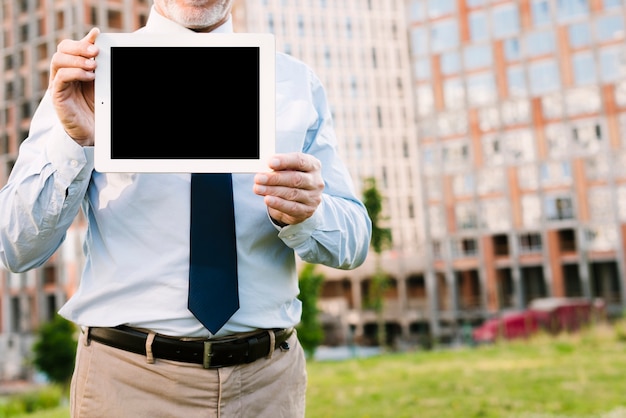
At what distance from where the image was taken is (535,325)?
3042cm

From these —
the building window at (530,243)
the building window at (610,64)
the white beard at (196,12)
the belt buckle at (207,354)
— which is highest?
the building window at (610,64)

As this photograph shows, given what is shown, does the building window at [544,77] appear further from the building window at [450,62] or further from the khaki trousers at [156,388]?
the khaki trousers at [156,388]

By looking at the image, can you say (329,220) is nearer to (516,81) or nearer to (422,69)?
(516,81)

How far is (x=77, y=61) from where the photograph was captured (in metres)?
1.58

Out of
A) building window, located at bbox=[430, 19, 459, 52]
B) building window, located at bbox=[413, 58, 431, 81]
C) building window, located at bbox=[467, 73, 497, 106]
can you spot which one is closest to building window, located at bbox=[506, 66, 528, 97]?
building window, located at bbox=[467, 73, 497, 106]

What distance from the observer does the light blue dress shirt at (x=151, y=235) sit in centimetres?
170

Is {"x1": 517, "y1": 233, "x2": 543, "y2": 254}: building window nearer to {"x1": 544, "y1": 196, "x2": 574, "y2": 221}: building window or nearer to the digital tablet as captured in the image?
{"x1": 544, "y1": 196, "x2": 574, "y2": 221}: building window

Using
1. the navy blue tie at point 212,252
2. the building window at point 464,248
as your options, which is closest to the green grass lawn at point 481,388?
the navy blue tie at point 212,252

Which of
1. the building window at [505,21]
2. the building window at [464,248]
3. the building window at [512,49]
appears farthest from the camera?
the building window at [464,248]

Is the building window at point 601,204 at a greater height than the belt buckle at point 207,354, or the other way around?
the building window at point 601,204

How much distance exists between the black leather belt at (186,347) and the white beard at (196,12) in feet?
2.97

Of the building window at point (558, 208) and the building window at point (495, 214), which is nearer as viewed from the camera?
the building window at point (558, 208)

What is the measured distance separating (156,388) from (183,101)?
0.80 m

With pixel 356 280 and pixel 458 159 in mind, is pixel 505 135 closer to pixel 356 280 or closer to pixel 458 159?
pixel 458 159
